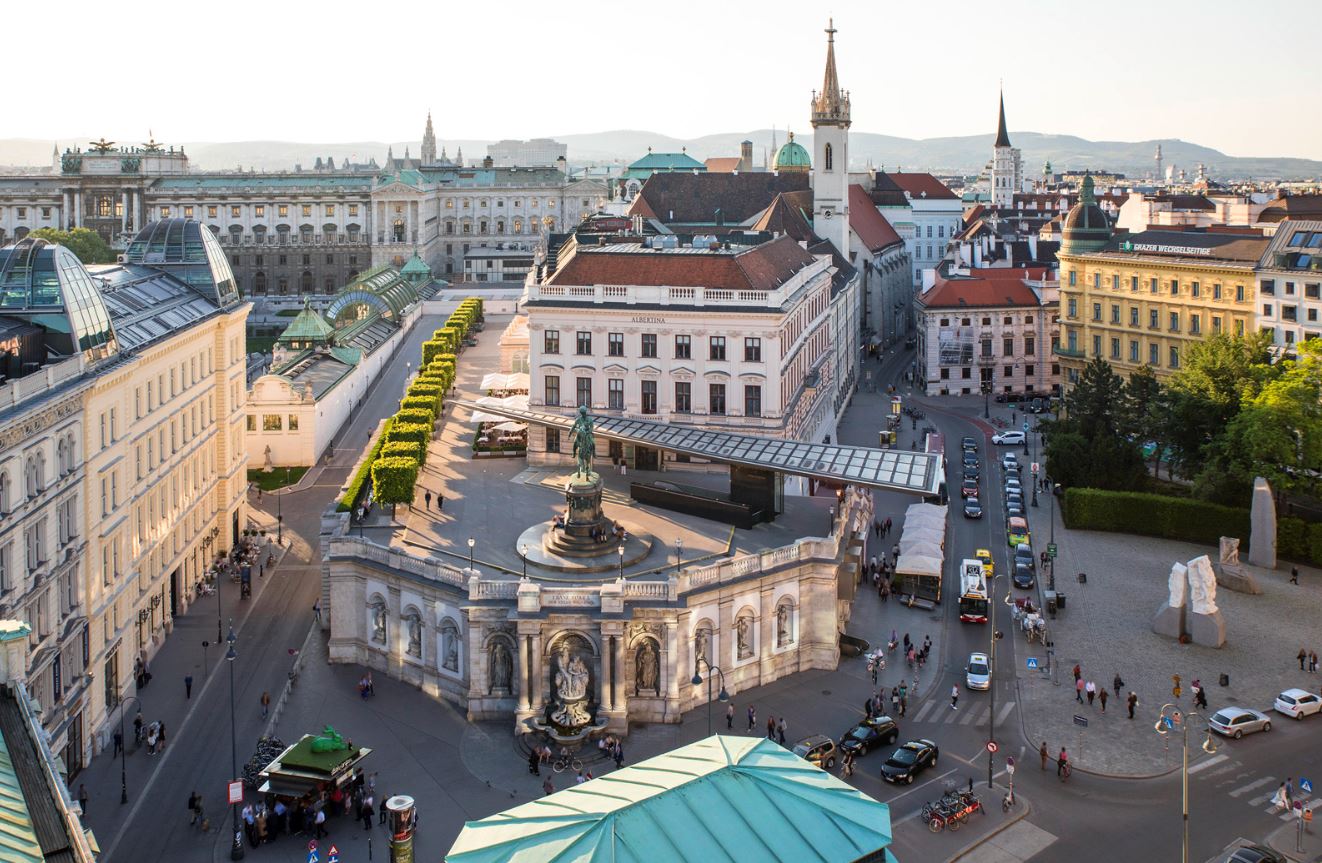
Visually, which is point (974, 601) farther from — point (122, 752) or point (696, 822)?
point (122, 752)

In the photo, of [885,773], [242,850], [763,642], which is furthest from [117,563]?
[885,773]

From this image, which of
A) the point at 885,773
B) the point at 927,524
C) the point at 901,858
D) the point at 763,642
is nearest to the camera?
the point at 901,858

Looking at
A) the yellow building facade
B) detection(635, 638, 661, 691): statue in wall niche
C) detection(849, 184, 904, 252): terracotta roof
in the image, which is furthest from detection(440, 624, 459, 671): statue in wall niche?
detection(849, 184, 904, 252): terracotta roof

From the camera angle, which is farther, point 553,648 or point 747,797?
point 553,648

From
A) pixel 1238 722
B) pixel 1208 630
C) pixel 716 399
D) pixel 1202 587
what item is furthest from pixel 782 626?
pixel 716 399

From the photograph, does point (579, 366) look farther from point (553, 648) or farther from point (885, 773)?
point (885, 773)

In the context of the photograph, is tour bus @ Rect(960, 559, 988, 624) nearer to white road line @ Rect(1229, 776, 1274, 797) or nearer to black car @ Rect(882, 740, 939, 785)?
black car @ Rect(882, 740, 939, 785)
